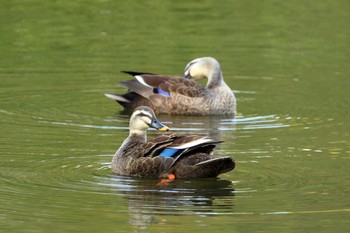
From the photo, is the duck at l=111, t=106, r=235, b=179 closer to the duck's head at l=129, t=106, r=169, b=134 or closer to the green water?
the green water

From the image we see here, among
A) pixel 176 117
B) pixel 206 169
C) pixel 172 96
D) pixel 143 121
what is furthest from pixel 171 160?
pixel 172 96

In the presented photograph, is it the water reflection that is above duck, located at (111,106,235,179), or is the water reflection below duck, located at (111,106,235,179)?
below

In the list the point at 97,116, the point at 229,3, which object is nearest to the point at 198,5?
the point at 229,3

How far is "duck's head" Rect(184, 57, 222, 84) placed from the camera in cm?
1906

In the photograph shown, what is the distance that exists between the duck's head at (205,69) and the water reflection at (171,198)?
5727mm

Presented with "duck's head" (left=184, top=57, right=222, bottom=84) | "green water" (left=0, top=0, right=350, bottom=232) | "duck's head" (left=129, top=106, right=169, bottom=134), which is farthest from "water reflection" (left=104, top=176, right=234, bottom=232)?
"duck's head" (left=184, top=57, right=222, bottom=84)

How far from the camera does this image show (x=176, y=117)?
18484 millimetres

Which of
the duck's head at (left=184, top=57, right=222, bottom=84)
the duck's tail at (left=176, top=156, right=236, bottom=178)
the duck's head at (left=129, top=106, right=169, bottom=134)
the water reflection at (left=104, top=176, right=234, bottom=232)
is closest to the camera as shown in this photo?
the water reflection at (left=104, top=176, right=234, bottom=232)

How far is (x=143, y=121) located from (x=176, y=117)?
14.8 ft

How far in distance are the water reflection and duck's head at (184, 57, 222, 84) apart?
573 cm

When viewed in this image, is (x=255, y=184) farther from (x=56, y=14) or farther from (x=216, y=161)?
(x=56, y=14)

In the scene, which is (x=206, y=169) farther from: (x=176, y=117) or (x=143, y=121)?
(x=176, y=117)

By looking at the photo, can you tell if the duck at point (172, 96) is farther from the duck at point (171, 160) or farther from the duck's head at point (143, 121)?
the duck at point (171, 160)

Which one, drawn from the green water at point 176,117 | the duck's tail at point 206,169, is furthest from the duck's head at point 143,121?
the duck's tail at point 206,169
